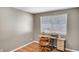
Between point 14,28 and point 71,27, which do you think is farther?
point 71,27

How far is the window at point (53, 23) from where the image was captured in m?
1.26

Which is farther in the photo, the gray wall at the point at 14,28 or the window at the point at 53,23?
the window at the point at 53,23

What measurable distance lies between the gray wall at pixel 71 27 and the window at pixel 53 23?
80mm

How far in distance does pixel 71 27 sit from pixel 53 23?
425 mm

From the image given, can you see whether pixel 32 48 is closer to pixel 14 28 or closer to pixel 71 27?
pixel 14 28

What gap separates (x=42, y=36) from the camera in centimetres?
129

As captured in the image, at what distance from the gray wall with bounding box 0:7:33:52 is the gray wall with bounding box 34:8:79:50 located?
119 millimetres

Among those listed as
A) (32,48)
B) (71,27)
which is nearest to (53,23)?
(71,27)

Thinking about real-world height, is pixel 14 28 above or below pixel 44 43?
above

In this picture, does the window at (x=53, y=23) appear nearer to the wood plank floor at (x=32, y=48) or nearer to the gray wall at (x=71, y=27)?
the gray wall at (x=71, y=27)

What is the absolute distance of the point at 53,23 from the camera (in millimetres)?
1259

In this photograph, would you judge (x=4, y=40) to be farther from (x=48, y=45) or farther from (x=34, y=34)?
(x=48, y=45)

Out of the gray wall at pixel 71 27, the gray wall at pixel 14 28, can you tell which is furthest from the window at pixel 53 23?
the gray wall at pixel 14 28

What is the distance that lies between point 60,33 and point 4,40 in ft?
3.44
